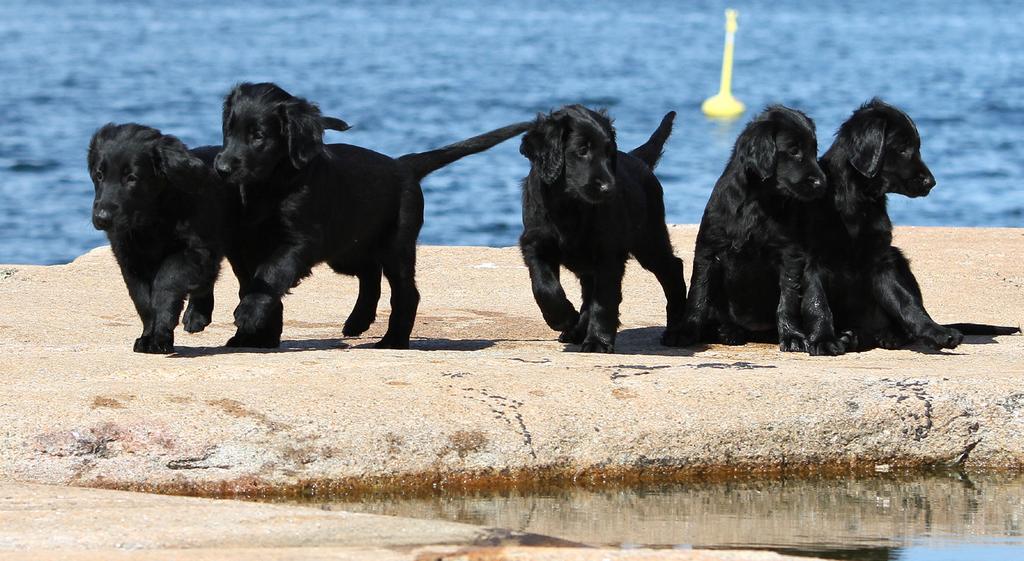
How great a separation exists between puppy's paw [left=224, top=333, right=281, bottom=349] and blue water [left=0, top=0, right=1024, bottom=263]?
8.63 m

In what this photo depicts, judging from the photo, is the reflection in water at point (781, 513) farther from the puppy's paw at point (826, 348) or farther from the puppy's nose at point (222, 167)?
the puppy's nose at point (222, 167)

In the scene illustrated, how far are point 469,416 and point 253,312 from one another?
130 centimetres

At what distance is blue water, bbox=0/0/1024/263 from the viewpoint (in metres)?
19.5

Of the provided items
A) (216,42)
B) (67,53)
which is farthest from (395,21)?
(67,53)

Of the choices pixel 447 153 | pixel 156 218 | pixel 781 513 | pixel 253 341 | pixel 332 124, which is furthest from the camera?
pixel 447 153

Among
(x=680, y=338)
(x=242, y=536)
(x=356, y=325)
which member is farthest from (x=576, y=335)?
(x=242, y=536)

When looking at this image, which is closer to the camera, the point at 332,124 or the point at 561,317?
the point at 332,124

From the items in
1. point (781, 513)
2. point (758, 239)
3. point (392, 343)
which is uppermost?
point (758, 239)

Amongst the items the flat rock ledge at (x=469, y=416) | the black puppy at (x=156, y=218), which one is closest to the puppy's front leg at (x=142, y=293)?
the black puppy at (x=156, y=218)

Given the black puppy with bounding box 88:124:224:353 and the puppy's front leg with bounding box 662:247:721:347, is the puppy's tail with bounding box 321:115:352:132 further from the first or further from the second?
the puppy's front leg with bounding box 662:247:721:347

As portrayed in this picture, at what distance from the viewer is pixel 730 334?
7.65 m

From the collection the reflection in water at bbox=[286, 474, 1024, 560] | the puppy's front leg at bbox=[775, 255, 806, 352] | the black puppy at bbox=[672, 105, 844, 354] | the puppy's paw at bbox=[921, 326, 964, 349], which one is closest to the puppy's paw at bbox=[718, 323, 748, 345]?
the black puppy at bbox=[672, 105, 844, 354]

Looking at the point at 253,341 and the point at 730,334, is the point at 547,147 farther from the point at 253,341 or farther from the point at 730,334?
the point at 253,341

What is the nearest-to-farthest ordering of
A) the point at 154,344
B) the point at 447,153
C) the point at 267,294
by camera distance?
1. the point at 154,344
2. the point at 267,294
3. the point at 447,153
